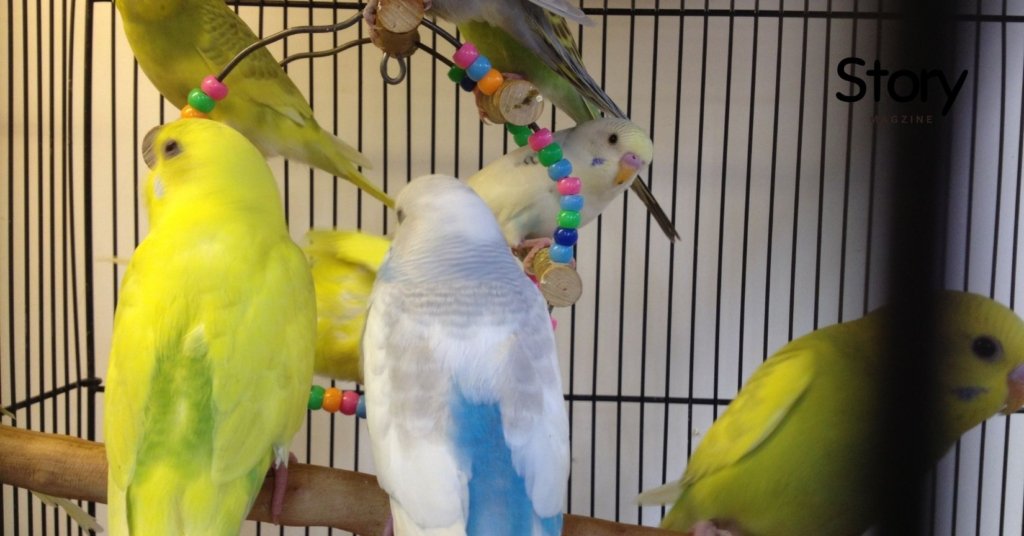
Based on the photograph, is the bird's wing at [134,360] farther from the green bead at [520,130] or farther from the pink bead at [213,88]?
the green bead at [520,130]

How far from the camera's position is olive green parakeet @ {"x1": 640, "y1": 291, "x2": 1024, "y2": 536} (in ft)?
2.65

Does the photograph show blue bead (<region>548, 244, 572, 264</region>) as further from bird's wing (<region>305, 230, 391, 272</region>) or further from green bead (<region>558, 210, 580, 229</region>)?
bird's wing (<region>305, 230, 391, 272</region>)

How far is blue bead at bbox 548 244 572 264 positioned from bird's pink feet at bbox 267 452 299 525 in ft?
1.13

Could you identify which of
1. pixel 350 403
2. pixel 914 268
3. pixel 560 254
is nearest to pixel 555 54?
pixel 560 254

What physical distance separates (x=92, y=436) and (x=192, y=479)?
81 centimetres

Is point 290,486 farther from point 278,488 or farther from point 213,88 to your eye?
point 213,88

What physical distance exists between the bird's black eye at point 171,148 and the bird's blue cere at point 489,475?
1.10 ft

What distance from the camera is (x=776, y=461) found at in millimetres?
872

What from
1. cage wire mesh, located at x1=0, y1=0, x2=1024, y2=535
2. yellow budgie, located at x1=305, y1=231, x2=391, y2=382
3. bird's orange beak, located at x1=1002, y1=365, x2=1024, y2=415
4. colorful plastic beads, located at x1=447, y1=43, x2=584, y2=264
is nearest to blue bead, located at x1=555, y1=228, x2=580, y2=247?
colorful plastic beads, located at x1=447, y1=43, x2=584, y2=264

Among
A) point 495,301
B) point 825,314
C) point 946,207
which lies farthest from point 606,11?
point 946,207

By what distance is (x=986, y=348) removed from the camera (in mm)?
813

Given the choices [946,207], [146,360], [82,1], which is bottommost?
[146,360]

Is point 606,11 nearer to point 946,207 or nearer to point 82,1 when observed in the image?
point 82,1

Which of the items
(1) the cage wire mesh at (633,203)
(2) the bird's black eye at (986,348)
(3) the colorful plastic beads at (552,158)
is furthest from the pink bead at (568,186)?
(1) the cage wire mesh at (633,203)
